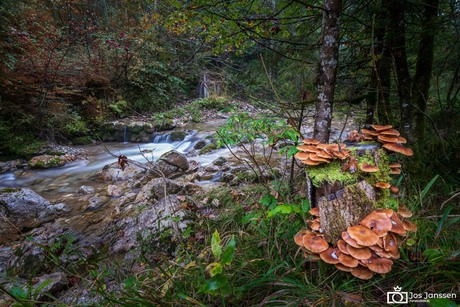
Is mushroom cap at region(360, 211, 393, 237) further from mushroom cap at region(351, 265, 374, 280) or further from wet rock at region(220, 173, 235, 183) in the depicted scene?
wet rock at region(220, 173, 235, 183)

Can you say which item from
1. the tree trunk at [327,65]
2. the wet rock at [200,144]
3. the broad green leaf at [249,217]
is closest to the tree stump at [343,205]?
the broad green leaf at [249,217]

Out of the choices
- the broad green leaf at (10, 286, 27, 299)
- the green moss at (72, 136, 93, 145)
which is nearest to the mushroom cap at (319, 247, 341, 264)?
the broad green leaf at (10, 286, 27, 299)

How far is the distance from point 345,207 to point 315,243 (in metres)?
0.32

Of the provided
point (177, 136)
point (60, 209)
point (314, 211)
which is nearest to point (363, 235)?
point (314, 211)

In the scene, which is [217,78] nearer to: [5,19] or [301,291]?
[5,19]

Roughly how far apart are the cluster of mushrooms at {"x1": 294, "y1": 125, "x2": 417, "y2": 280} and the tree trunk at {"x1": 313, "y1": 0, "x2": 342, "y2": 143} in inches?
20.7

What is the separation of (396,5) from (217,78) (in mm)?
14253

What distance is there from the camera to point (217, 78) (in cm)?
1638

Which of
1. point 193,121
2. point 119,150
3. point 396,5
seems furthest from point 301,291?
point 193,121

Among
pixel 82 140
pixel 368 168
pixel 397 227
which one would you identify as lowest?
pixel 82 140

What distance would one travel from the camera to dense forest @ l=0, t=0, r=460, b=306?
1.61m

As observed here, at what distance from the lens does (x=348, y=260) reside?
1.33 m

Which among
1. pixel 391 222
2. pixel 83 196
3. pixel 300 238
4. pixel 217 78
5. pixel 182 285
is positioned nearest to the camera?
pixel 391 222

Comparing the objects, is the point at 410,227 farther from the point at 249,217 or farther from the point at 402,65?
the point at 402,65
